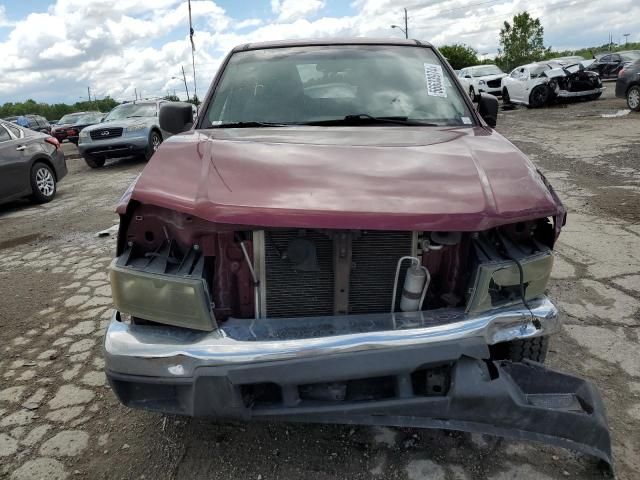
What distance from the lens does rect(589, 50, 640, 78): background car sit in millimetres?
25016

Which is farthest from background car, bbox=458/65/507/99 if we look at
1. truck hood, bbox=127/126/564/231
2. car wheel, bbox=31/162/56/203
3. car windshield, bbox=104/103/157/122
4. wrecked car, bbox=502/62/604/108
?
truck hood, bbox=127/126/564/231

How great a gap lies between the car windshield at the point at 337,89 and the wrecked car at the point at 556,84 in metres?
15.6

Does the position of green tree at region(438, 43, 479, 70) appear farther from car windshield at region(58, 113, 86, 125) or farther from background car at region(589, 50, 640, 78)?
car windshield at region(58, 113, 86, 125)

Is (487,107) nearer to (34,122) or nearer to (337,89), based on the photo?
(337,89)

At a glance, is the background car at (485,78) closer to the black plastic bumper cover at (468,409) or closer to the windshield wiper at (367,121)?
the windshield wiper at (367,121)

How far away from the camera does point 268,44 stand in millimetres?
3678

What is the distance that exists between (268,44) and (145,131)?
8764mm

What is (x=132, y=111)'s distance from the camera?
12.8 m

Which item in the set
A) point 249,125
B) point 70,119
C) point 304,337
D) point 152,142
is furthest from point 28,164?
point 70,119

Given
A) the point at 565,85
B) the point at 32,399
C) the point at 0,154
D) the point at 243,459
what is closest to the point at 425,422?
the point at 243,459

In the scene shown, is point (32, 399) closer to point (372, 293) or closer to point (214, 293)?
point (214, 293)

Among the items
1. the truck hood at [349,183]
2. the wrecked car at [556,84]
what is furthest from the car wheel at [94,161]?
the wrecked car at [556,84]

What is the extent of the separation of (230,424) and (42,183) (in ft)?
23.3

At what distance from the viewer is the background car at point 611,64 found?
25.0 metres
